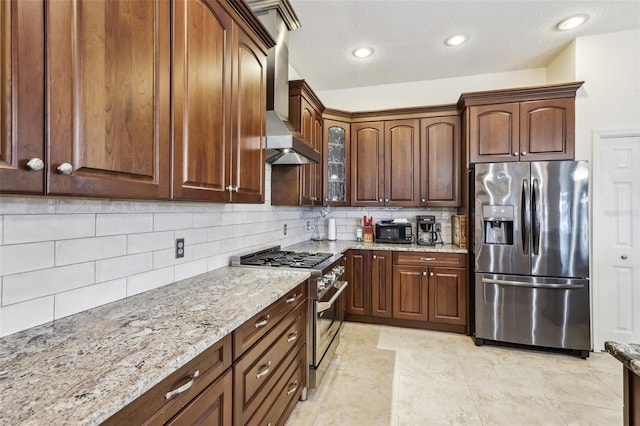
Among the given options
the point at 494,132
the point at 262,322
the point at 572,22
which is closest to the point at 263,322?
the point at 262,322

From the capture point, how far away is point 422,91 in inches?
154

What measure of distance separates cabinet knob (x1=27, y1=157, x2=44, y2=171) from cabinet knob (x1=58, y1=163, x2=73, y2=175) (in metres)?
0.04

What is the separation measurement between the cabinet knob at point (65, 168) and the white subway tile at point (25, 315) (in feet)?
1.80

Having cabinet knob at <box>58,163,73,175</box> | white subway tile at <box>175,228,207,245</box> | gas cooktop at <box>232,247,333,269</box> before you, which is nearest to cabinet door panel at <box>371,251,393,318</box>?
gas cooktop at <box>232,247,333,269</box>

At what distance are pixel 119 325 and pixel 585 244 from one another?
11.6 ft

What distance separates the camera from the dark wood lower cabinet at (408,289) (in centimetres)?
328

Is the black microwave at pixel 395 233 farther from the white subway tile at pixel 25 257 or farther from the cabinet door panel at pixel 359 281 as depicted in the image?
the white subway tile at pixel 25 257

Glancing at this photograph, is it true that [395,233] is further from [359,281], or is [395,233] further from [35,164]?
[35,164]

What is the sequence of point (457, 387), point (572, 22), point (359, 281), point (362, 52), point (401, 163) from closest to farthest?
1. point (457, 387)
2. point (572, 22)
3. point (362, 52)
4. point (359, 281)
5. point (401, 163)

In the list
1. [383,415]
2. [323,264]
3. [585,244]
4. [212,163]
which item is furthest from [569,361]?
[212,163]

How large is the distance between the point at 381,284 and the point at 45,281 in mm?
2962

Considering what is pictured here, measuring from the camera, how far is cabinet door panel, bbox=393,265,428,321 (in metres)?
A: 3.36

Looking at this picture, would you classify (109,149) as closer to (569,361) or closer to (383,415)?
(383,415)

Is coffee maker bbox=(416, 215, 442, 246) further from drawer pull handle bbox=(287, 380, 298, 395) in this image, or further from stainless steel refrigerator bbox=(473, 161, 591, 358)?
drawer pull handle bbox=(287, 380, 298, 395)
